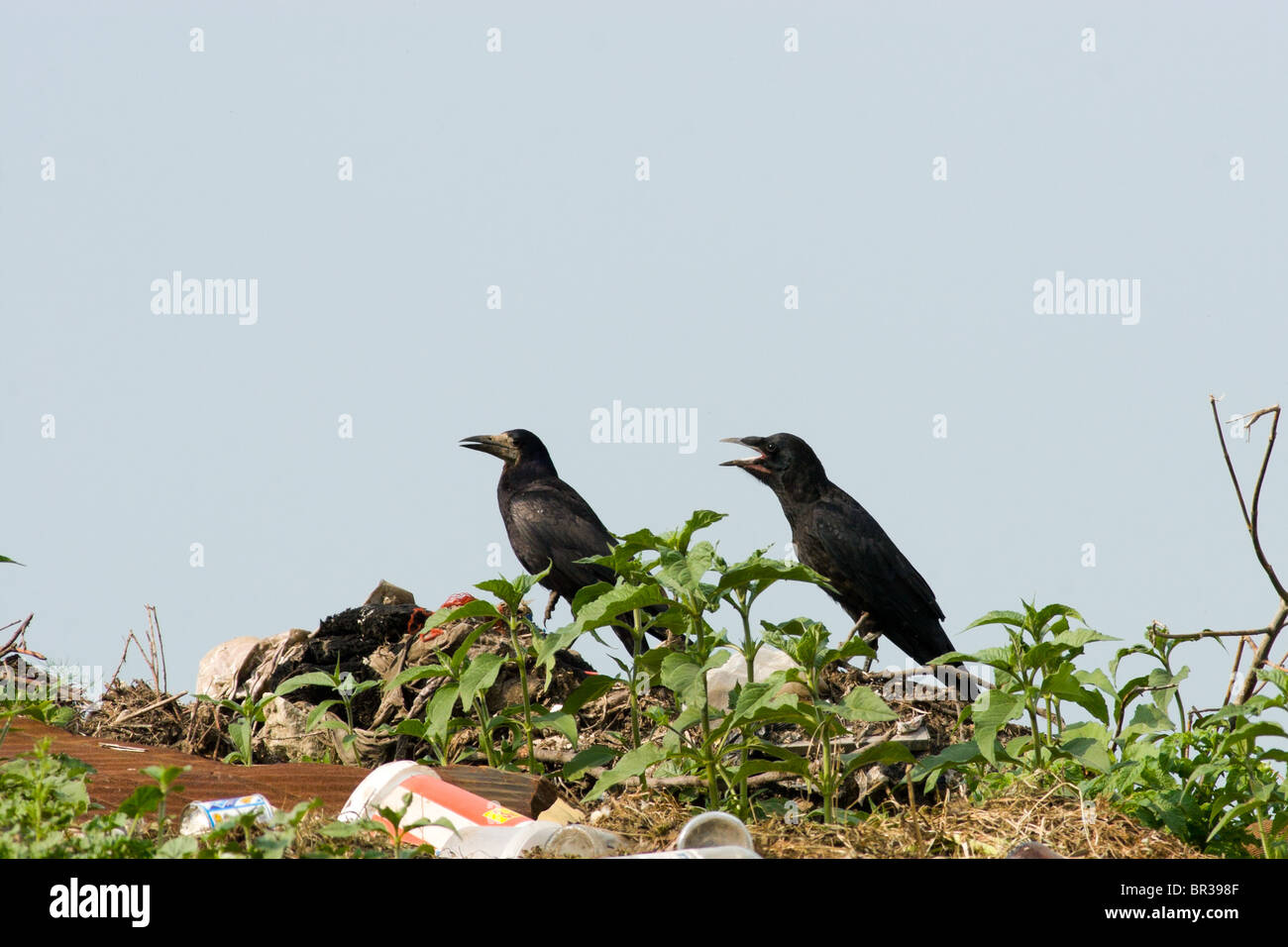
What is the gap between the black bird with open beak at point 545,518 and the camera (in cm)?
898

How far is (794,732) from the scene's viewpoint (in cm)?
502

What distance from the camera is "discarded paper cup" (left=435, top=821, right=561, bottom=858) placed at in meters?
3.37

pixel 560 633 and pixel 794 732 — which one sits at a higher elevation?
pixel 560 633

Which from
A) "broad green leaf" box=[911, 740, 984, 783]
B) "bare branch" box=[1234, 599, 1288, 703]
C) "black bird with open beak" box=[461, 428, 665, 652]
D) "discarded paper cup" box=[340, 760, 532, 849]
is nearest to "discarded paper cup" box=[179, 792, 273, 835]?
"discarded paper cup" box=[340, 760, 532, 849]

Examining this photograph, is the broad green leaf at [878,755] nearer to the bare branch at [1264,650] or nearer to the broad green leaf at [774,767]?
the broad green leaf at [774,767]

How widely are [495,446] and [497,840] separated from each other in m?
6.88

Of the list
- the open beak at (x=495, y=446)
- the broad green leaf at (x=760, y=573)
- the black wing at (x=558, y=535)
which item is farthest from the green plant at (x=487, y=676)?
the open beak at (x=495, y=446)

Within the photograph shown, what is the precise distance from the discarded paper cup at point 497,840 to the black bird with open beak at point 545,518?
480 cm

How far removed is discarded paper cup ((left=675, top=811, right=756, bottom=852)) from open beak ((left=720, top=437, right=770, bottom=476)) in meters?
6.07

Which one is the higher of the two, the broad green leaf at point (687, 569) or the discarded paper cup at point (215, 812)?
the broad green leaf at point (687, 569)

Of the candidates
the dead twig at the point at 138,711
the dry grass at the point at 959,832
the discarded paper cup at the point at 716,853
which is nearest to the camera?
the discarded paper cup at the point at 716,853
